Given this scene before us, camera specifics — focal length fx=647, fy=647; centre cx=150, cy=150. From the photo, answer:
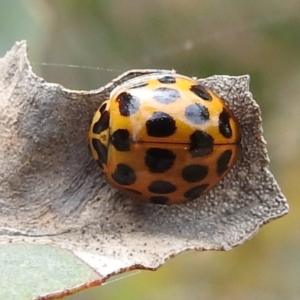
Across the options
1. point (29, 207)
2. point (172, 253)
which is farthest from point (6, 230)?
point (172, 253)

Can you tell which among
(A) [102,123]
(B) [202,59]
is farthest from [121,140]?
(B) [202,59]

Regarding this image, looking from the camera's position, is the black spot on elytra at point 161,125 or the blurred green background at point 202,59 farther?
the blurred green background at point 202,59

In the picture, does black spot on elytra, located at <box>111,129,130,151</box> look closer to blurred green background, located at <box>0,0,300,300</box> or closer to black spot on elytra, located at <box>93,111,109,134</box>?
black spot on elytra, located at <box>93,111,109,134</box>

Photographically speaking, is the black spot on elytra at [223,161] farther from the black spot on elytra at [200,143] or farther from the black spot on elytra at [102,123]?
the black spot on elytra at [102,123]

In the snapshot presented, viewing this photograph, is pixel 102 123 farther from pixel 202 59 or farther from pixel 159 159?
pixel 202 59

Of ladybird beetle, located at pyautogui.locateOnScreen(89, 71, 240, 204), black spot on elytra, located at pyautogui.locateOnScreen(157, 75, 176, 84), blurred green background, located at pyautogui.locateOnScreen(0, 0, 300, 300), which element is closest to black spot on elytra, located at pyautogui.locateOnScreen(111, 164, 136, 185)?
ladybird beetle, located at pyautogui.locateOnScreen(89, 71, 240, 204)

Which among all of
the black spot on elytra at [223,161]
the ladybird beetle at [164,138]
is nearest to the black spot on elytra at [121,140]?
the ladybird beetle at [164,138]
